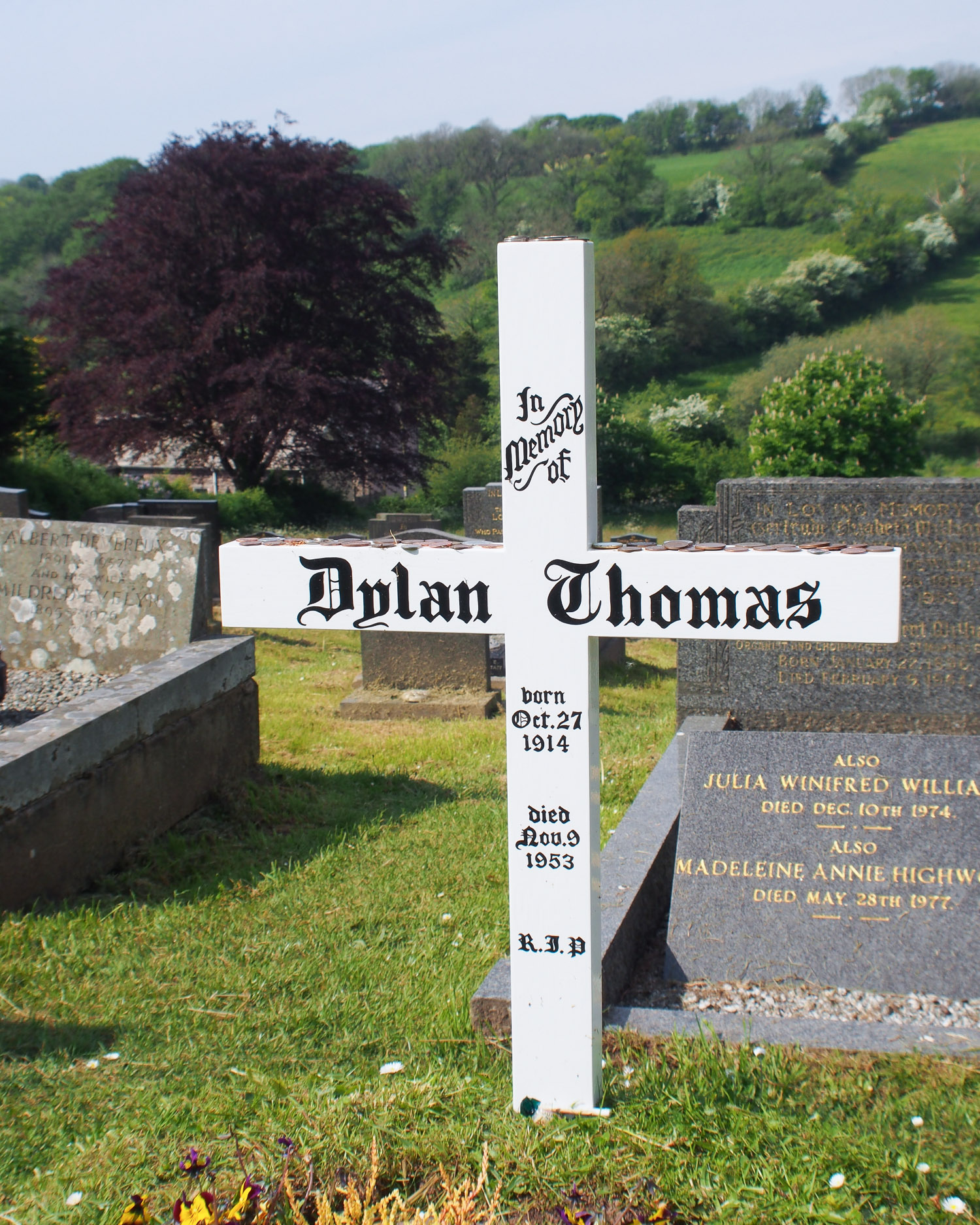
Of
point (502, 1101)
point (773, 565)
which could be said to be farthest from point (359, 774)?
point (773, 565)

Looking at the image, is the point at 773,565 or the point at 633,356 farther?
the point at 633,356

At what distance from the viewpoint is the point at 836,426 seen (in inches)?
970

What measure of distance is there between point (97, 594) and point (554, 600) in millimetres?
5026

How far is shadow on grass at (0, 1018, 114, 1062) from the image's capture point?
9.80 ft

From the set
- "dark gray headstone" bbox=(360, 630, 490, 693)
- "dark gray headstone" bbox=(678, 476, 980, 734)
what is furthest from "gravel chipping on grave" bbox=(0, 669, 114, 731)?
"dark gray headstone" bbox=(678, 476, 980, 734)

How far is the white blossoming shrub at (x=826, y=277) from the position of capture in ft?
180

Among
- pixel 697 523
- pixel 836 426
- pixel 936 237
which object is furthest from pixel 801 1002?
pixel 936 237

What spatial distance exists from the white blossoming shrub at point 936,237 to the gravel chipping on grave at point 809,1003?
64087mm

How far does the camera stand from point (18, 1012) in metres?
3.25

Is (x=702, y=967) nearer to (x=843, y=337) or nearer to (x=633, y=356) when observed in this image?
(x=843, y=337)

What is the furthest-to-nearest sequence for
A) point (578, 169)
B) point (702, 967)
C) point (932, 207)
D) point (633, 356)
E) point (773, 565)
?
1. point (578, 169)
2. point (932, 207)
3. point (633, 356)
4. point (702, 967)
5. point (773, 565)

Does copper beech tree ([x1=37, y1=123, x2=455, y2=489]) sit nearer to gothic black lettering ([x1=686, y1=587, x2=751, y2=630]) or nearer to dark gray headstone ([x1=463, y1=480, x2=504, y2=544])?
dark gray headstone ([x1=463, y1=480, x2=504, y2=544])

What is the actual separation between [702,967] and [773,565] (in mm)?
1833

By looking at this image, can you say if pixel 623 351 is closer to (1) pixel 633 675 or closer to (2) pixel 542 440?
(1) pixel 633 675
